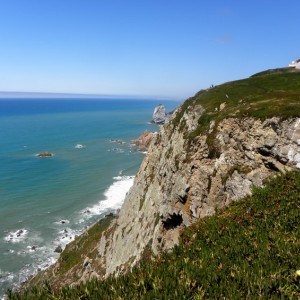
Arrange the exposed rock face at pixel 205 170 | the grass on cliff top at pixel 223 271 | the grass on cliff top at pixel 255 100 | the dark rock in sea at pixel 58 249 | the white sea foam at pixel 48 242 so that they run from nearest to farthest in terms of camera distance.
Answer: the grass on cliff top at pixel 223 271, the exposed rock face at pixel 205 170, the grass on cliff top at pixel 255 100, the white sea foam at pixel 48 242, the dark rock in sea at pixel 58 249

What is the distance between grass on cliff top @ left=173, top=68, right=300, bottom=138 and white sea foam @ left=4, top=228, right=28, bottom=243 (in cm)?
3977

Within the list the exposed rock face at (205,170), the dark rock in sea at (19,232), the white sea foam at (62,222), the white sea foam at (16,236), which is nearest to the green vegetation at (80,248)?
the exposed rock face at (205,170)

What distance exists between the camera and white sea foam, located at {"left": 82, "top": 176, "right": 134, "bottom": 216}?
77194 mm

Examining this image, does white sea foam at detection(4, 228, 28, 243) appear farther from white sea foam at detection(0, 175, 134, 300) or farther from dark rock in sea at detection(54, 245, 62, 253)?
dark rock in sea at detection(54, 245, 62, 253)

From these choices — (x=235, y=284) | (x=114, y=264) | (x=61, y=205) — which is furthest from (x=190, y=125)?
(x=61, y=205)

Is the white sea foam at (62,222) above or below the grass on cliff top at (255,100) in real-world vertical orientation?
below

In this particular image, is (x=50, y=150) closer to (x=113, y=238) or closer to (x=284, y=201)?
(x=113, y=238)

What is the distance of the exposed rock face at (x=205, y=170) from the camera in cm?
2688

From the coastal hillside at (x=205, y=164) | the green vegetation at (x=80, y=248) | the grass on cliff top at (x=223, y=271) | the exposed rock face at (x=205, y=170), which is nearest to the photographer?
the grass on cliff top at (x=223, y=271)

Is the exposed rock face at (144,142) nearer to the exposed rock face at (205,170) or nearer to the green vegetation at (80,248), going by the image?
the green vegetation at (80,248)

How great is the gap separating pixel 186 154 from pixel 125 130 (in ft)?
544

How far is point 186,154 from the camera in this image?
3441 centimetres

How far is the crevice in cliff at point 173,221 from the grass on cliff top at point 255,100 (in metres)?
9.02

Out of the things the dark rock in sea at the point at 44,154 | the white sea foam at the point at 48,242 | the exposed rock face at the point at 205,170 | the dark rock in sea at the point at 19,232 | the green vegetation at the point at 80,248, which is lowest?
the white sea foam at the point at 48,242
